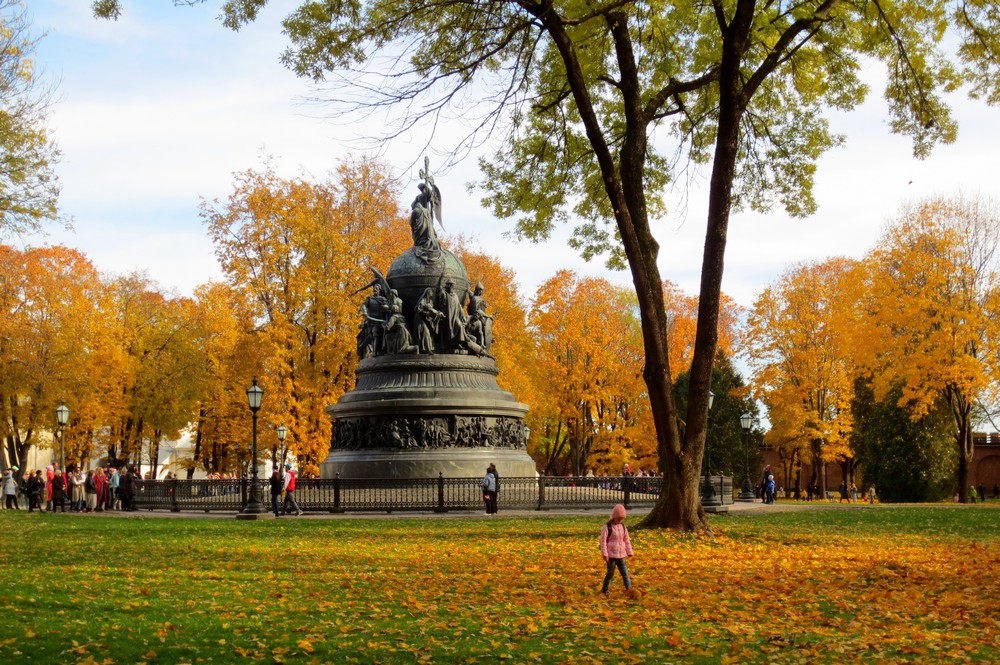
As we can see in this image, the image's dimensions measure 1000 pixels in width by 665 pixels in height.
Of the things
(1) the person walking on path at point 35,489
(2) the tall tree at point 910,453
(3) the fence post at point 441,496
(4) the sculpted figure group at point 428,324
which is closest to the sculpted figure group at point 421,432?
(4) the sculpted figure group at point 428,324

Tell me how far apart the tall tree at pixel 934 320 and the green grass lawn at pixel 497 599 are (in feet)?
64.5

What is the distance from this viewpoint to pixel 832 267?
5169 cm

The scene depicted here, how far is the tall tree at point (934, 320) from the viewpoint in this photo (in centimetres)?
3603

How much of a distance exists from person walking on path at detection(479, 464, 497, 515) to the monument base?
2.99 m

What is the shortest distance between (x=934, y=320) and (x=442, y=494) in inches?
832

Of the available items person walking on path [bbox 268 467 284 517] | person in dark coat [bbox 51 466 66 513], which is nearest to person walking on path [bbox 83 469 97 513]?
person in dark coat [bbox 51 466 66 513]

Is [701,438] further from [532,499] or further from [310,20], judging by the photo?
[532,499]

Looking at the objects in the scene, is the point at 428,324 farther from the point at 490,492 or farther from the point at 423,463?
the point at 490,492

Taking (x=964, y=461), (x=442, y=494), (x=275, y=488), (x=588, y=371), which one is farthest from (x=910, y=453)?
(x=275, y=488)

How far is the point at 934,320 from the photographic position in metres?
37.0

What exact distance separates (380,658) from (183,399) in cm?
4502

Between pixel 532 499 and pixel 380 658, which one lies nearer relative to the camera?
pixel 380 658

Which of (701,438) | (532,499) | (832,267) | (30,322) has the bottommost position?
(532,499)

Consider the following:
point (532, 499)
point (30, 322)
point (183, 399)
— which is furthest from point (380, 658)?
point (183, 399)
